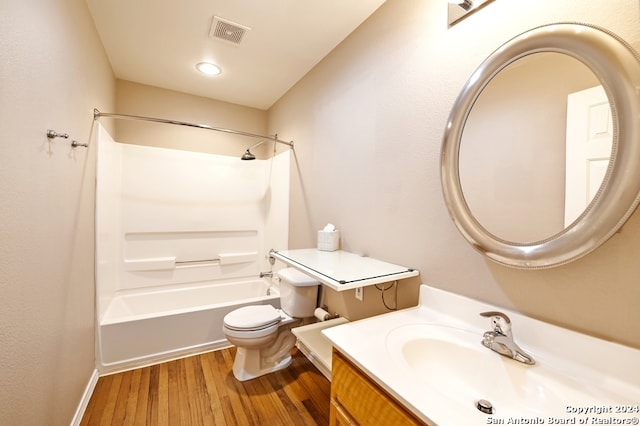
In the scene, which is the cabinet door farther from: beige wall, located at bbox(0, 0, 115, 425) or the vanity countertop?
beige wall, located at bbox(0, 0, 115, 425)

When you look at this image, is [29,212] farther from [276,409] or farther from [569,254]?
[569,254]

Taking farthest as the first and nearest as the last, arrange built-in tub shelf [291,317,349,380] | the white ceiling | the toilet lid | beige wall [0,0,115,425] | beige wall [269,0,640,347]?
the toilet lid < the white ceiling < built-in tub shelf [291,317,349,380] < beige wall [0,0,115,425] < beige wall [269,0,640,347]

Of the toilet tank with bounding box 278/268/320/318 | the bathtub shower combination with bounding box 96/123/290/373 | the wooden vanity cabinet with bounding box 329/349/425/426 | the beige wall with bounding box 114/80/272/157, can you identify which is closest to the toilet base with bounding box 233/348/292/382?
the toilet tank with bounding box 278/268/320/318

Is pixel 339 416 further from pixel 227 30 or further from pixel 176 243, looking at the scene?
pixel 176 243

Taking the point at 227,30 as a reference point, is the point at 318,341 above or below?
below

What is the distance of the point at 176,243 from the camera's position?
296cm

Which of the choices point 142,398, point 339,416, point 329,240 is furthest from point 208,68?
point 339,416

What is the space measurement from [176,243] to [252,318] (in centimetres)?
153

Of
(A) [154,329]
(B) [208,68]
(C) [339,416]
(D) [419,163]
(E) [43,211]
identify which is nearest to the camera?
(C) [339,416]

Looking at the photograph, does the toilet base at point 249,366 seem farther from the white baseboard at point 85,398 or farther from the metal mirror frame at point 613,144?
the metal mirror frame at point 613,144

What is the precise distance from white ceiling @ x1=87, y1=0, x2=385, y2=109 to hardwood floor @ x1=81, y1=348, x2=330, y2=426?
2.56m

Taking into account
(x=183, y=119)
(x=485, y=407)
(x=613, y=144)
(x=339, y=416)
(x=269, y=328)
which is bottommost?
(x=269, y=328)

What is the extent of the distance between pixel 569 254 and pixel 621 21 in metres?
0.72

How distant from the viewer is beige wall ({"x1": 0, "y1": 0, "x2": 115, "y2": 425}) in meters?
0.93
